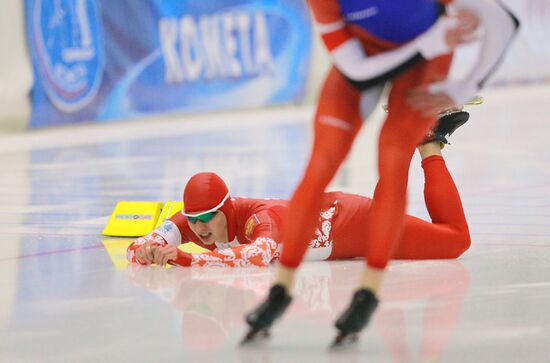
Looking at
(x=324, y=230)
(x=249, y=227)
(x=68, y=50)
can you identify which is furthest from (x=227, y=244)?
(x=68, y=50)

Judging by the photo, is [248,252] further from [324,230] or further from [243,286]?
[324,230]

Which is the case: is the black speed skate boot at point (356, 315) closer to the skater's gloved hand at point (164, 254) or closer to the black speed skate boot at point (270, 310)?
the black speed skate boot at point (270, 310)

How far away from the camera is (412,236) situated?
4.39 metres

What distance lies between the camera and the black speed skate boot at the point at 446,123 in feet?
14.6

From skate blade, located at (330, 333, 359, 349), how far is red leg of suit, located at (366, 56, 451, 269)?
20 cm

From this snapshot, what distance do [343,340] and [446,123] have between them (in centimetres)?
165

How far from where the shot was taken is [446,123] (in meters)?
4.47

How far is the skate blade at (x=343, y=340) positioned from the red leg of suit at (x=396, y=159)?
200mm

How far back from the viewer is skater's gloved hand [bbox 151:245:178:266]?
165 inches

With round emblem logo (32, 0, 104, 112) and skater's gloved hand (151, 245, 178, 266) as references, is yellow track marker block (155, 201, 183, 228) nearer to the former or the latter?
skater's gloved hand (151, 245, 178, 266)

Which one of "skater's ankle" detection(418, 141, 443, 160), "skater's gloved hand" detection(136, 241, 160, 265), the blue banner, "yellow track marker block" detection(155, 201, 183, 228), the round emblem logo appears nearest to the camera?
"skater's gloved hand" detection(136, 241, 160, 265)

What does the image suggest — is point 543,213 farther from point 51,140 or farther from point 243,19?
point 243,19

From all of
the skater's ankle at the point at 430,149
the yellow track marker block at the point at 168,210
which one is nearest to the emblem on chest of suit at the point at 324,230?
the skater's ankle at the point at 430,149

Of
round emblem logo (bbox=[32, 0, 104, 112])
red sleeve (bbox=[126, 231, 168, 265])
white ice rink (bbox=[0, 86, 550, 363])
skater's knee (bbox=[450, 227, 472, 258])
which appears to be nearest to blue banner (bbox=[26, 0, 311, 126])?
round emblem logo (bbox=[32, 0, 104, 112])
